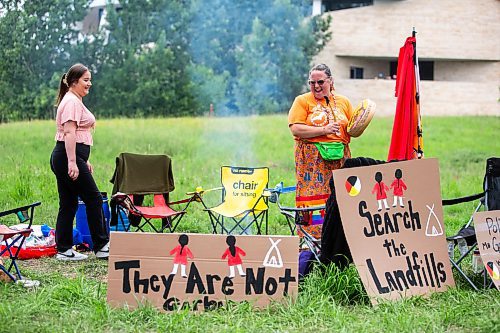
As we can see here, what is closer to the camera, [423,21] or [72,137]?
[72,137]

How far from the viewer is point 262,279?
12.3 feet

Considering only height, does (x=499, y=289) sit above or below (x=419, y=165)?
below

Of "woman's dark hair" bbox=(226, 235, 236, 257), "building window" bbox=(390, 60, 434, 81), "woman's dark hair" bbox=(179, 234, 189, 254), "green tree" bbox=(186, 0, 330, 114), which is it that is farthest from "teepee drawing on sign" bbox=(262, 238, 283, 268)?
"building window" bbox=(390, 60, 434, 81)

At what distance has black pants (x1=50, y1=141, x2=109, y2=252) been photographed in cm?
487

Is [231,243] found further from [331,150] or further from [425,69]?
[425,69]

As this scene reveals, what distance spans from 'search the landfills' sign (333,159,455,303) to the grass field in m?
0.11

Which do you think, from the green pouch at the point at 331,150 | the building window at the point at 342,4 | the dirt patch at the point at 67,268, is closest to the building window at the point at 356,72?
the building window at the point at 342,4

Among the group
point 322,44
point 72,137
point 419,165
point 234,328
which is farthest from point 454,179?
point 322,44

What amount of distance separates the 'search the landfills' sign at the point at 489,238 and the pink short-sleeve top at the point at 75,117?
8.24 ft

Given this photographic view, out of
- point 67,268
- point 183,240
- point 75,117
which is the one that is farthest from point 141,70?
point 183,240

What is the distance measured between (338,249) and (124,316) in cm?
126

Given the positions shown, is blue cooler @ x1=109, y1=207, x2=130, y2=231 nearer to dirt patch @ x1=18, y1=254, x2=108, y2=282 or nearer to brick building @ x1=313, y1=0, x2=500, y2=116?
dirt patch @ x1=18, y1=254, x2=108, y2=282

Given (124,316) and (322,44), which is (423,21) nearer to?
(322,44)

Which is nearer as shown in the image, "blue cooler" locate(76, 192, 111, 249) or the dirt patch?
the dirt patch
